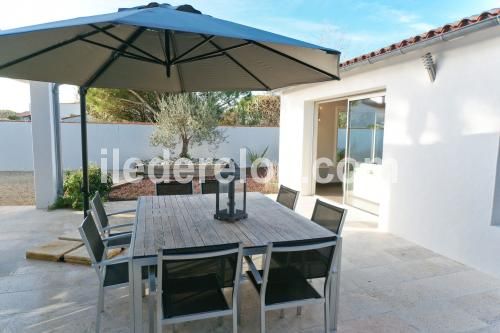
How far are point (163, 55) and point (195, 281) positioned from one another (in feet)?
8.07

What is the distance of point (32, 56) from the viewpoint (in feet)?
8.95

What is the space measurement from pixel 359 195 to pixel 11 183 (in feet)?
31.0

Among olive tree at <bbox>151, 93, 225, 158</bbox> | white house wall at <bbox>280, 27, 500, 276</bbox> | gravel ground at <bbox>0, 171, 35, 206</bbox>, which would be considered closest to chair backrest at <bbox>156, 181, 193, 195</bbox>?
white house wall at <bbox>280, 27, 500, 276</bbox>

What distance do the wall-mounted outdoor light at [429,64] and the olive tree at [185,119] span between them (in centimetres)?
719

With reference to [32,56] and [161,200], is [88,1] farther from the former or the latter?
[161,200]

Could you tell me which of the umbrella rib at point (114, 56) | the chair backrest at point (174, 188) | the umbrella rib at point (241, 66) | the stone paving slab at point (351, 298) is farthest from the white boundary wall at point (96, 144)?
the umbrella rib at point (241, 66)

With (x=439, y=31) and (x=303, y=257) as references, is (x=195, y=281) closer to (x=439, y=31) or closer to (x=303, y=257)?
(x=303, y=257)

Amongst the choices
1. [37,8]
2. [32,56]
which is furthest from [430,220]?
[37,8]

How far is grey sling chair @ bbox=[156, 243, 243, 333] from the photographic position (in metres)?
1.85

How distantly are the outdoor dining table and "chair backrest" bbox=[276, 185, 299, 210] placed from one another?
21 cm

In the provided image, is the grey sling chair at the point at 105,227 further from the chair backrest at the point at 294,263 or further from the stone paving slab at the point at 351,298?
the chair backrest at the point at 294,263

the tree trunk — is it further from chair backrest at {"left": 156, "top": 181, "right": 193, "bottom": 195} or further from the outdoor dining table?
the outdoor dining table

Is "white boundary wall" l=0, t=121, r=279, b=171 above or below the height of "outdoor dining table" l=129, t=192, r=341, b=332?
above

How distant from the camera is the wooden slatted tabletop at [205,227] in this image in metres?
2.30
